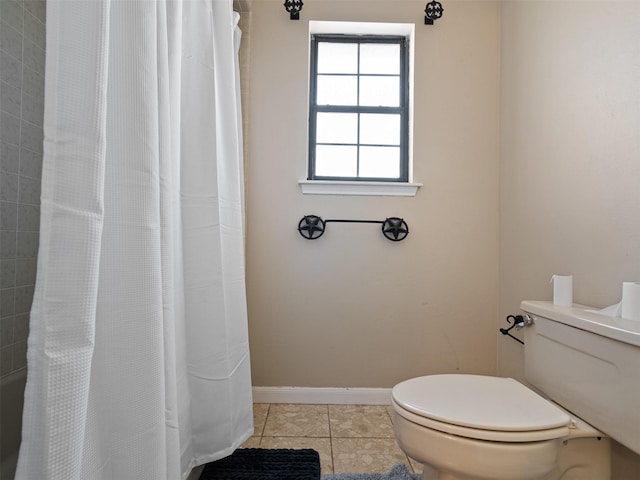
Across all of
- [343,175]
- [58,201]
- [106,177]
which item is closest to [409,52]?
[343,175]

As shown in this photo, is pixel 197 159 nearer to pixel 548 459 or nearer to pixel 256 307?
pixel 256 307

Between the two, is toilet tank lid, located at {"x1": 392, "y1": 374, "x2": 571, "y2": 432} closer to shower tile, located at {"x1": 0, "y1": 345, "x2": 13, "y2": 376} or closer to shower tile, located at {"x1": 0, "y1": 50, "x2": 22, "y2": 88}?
shower tile, located at {"x1": 0, "y1": 345, "x2": 13, "y2": 376}

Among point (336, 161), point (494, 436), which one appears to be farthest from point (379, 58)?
point (494, 436)

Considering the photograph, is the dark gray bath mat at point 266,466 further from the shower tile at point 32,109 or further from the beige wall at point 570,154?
the shower tile at point 32,109

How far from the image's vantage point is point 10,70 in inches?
45.2

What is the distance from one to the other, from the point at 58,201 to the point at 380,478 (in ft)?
4.30

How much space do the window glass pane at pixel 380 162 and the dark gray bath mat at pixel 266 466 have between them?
139 cm

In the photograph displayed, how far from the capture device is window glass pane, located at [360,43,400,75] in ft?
6.48

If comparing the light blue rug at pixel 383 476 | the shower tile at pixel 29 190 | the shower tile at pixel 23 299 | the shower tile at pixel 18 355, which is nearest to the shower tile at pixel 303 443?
the light blue rug at pixel 383 476

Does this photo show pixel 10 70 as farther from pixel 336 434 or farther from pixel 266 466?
pixel 336 434

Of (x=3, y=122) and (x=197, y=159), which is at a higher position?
(x=3, y=122)

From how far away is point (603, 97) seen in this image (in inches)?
45.3

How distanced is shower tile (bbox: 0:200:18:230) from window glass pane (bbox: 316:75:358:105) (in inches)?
57.6

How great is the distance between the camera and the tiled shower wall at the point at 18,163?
3.72ft
